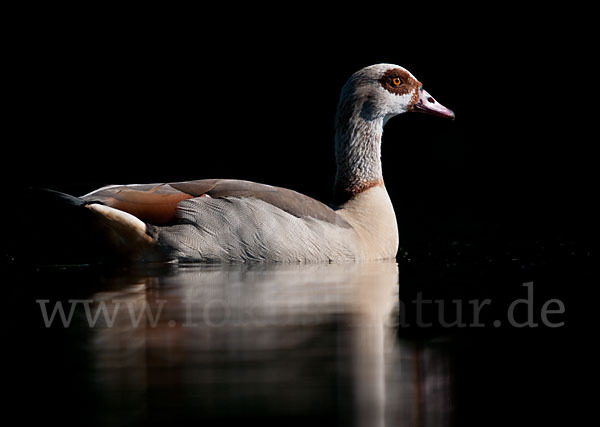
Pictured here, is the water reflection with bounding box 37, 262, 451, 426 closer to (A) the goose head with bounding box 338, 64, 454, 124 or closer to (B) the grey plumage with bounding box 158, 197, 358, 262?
(B) the grey plumage with bounding box 158, 197, 358, 262

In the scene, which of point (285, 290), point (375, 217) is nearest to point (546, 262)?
point (375, 217)

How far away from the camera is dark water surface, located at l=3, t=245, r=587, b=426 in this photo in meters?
3.01

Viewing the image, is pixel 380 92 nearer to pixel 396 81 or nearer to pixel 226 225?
pixel 396 81

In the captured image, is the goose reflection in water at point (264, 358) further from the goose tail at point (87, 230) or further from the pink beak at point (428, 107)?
the pink beak at point (428, 107)

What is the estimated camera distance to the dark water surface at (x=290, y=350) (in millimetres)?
3014

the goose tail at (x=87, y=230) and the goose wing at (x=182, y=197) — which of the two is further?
the goose wing at (x=182, y=197)

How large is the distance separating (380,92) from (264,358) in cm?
439

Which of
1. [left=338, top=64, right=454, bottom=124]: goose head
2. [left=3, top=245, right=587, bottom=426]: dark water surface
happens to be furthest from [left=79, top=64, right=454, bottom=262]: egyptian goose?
[left=338, top=64, right=454, bottom=124]: goose head

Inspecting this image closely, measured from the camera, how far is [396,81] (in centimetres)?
768

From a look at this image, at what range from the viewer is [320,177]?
13.2m

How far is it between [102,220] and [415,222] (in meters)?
3.95

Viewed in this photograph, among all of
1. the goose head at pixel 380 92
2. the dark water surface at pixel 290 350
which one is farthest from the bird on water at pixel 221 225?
the goose head at pixel 380 92

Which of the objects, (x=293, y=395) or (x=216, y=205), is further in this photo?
(x=216, y=205)

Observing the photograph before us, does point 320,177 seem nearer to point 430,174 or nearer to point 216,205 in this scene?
point 430,174
